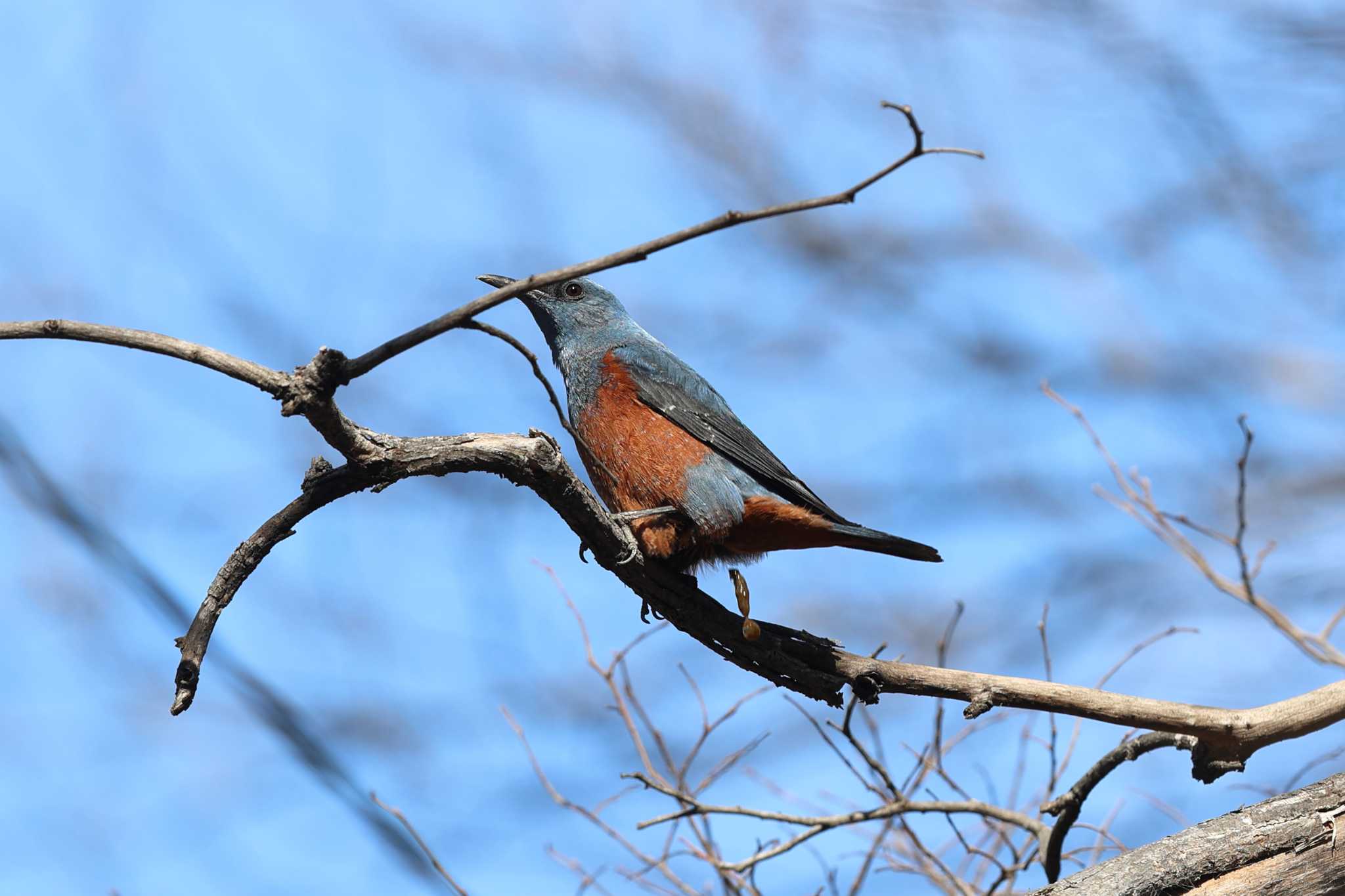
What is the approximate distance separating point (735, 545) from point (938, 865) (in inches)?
60.8

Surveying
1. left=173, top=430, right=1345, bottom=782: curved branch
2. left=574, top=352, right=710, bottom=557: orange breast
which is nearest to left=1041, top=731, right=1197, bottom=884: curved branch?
left=173, top=430, right=1345, bottom=782: curved branch

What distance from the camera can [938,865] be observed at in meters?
4.42

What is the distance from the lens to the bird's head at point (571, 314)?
5090mm

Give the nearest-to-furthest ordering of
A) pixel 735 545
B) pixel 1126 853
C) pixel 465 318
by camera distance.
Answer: pixel 465 318 < pixel 1126 853 < pixel 735 545

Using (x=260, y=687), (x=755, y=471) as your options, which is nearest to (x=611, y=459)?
(x=755, y=471)

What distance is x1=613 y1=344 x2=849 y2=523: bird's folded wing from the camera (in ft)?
14.5

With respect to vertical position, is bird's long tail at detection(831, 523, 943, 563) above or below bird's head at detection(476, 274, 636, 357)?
below

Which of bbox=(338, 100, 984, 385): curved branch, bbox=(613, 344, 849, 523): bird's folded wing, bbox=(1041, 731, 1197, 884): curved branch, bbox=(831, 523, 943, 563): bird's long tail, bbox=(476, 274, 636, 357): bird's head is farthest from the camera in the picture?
bbox=(476, 274, 636, 357): bird's head

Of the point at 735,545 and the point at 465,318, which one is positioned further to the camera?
the point at 735,545

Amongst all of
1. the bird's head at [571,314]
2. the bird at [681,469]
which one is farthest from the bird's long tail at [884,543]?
the bird's head at [571,314]

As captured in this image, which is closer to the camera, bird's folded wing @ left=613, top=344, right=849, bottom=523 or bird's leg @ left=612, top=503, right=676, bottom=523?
bird's leg @ left=612, top=503, right=676, bottom=523

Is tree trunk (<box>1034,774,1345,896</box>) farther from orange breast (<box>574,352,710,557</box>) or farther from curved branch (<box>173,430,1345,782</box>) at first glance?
orange breast (<box>574,352,710,557</box>)

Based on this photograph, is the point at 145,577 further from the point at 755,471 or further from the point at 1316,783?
the point at 1316,783

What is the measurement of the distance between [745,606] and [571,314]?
1.92 m
